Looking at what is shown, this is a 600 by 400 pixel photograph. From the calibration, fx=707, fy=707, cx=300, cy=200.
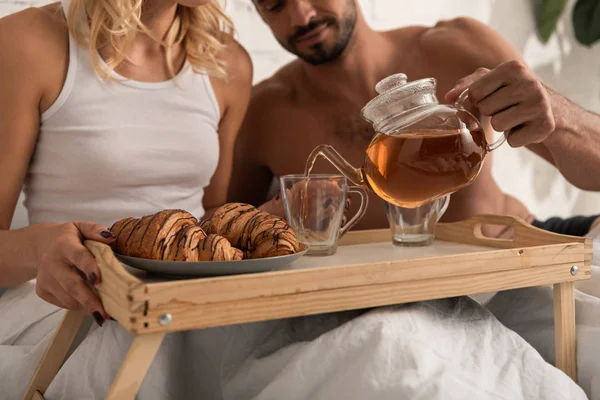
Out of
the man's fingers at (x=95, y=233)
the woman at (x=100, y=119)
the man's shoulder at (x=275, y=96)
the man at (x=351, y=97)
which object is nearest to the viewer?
the man's fingers at (x=95, y=233)

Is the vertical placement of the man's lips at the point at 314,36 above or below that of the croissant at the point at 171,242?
above

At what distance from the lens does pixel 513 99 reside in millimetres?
873

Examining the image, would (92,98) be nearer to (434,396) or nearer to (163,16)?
(163,16)

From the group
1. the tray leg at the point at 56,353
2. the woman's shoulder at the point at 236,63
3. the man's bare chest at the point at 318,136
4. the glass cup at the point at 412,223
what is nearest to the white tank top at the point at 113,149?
the woman's shoulder at the point at 236,63

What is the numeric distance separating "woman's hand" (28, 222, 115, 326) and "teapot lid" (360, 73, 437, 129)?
1.11ft

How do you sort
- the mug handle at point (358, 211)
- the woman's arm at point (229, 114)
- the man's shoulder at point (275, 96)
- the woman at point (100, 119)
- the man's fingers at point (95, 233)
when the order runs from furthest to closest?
1. the man's shoulder at point (275, 96)
2. the woman's arm at point (229, 114)
3. the woman at point (100, 119)
4. the mug handle at point (358, 211)
5. the man's fingers at point (95, 233)

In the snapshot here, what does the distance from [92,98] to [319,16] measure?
0.52 m

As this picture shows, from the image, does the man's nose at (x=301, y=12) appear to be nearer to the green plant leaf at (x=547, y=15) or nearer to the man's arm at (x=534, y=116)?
the man's arm at (x=534, y=116)

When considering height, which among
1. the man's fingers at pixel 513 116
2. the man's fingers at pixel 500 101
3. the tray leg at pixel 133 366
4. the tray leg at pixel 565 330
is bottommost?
the tray leg at pixel 565 330

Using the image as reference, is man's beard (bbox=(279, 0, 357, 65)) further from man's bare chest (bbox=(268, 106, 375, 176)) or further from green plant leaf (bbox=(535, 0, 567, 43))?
green plant leaf (bbox=(535, 0, 567, 43))

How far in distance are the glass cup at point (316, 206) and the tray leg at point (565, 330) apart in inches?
11.4

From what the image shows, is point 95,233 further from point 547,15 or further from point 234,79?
point 547,15

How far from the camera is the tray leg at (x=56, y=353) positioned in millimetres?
869

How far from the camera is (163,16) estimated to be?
1294 mm
